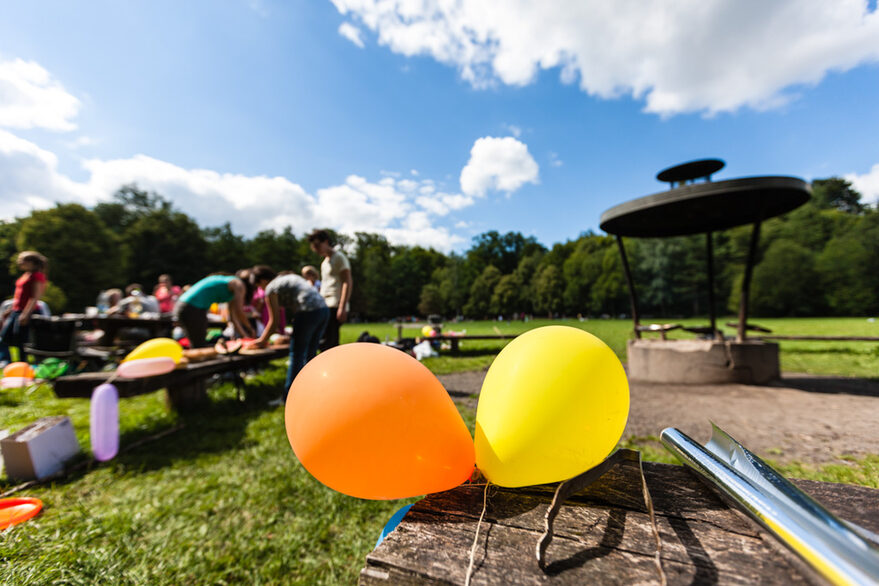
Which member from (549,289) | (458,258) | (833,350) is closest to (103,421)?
(549,289)

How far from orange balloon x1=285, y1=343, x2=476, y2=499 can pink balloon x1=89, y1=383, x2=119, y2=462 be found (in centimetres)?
317

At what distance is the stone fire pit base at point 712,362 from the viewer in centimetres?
527

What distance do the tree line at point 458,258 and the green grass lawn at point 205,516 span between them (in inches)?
259

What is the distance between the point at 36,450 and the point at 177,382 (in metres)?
1.20

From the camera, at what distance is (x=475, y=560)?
2.43 feet

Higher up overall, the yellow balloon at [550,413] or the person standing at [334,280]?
the person standing at [334,280]

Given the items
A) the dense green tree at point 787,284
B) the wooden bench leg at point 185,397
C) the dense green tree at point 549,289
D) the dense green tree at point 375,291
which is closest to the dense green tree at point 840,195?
the dense green tree at point 787,284

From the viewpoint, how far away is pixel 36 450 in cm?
260

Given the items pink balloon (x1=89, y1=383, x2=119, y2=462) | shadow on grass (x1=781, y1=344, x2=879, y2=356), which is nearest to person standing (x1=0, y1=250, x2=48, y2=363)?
pink balloon (x1=89, y1=383, x2=119, y2=462)

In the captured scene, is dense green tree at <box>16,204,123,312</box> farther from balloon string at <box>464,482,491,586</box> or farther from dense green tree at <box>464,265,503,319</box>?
balloon string at <box>464,482,491,586</box>

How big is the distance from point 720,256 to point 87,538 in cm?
4476

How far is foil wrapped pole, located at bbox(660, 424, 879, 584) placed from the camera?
1.70 ft

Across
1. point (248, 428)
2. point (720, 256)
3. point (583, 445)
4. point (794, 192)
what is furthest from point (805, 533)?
point (720, 256)

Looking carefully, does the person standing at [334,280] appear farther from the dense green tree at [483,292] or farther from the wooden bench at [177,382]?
the dense green tree at [483,292]
